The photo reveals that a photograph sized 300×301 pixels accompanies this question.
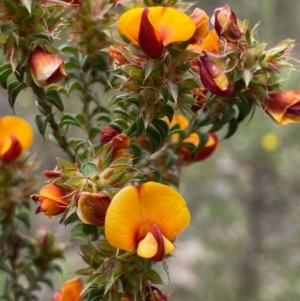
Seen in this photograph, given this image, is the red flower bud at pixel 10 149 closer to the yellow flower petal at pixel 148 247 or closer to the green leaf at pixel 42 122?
the green leaf at pixel 42 122

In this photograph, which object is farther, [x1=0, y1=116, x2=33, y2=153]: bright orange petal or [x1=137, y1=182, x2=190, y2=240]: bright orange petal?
[x1=0, y1=116, x2=33, y2=153]: bright orange petal

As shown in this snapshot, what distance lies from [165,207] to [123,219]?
0.18ft

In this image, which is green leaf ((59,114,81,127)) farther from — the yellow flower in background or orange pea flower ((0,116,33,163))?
the yellow flower in background

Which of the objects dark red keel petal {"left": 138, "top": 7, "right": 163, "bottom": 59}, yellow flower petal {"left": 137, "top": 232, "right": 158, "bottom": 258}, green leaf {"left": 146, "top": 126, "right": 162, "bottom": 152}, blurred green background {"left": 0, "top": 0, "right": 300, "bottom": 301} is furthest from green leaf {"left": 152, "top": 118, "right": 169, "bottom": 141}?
blurred green background {"left": 0, "top": 0, "right": 300, "bottom": 301}

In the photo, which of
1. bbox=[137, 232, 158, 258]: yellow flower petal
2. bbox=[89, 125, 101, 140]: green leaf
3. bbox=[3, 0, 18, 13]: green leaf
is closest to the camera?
bbox=[137, 232, 158, 258]: yellow flower petal

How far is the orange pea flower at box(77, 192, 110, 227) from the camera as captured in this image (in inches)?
23.7

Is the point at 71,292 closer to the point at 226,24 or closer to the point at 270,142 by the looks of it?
the point at 226,24

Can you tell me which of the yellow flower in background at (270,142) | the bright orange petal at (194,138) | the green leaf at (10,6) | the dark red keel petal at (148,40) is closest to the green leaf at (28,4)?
the green leaf at (10,6)

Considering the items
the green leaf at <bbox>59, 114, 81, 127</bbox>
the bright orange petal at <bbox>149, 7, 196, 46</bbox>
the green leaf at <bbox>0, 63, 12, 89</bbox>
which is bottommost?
the green leaf at <bbox>59, 114, 81, 127</bbox>

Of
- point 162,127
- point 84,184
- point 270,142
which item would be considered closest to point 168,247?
point 84,184

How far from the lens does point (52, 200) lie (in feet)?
2.13

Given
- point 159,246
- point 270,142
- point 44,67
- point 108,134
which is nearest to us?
point 159,246

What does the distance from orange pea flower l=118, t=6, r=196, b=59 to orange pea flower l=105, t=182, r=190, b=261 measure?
0.17 meters

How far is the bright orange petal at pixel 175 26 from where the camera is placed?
642 millimetres
